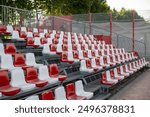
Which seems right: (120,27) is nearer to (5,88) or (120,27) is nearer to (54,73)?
(54,73)

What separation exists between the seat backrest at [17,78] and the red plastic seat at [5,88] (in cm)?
12

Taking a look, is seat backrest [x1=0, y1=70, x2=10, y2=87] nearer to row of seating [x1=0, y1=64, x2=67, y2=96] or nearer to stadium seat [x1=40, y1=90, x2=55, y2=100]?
row of seating [x1=0, y1=64, x2=67, y2=96]

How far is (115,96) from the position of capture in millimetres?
8047

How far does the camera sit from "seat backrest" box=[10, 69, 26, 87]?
5.30 metres

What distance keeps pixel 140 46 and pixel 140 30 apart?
965mm

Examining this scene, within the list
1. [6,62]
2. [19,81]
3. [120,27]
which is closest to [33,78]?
[19,81]

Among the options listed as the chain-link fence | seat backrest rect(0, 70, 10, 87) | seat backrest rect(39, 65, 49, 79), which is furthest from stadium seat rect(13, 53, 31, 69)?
the chain-link fence

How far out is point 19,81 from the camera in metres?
5.45

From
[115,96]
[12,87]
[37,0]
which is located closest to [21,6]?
[37,0]

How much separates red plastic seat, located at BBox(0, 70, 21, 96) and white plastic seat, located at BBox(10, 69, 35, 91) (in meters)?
0.14

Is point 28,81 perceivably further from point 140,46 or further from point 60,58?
point 140,46

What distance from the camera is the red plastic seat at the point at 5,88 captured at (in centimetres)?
476

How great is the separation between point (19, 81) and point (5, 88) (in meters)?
0.40

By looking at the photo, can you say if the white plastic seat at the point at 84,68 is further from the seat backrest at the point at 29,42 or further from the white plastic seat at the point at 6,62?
the white plastic seat at the point at 6,62
